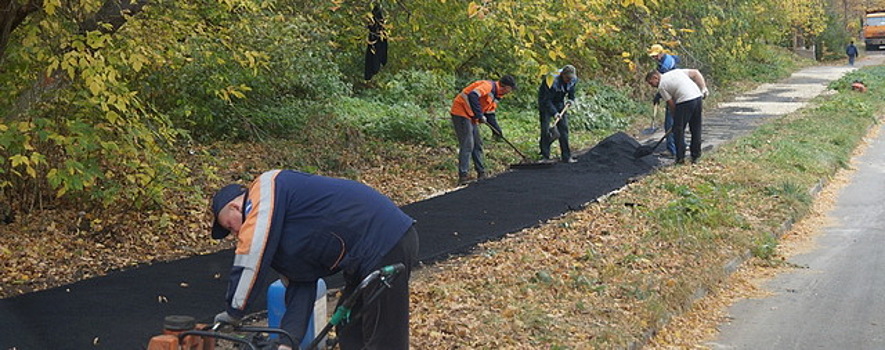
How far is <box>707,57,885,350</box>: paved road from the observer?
7957mm

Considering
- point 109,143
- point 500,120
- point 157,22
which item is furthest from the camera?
point 500,120

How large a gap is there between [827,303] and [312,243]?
19.1 ft

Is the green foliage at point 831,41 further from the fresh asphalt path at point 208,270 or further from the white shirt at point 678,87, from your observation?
the white shirt at point 678,87

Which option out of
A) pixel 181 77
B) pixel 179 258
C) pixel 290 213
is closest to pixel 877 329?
pixel 290 213

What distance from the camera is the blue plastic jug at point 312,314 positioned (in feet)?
17.0

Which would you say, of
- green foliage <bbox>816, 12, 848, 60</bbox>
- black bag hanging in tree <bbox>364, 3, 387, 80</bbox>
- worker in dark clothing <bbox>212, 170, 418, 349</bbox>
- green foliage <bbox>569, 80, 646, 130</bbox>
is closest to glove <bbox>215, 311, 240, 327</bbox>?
worker in dark clothing <bbox>212, 170, 418, 349</bbox>

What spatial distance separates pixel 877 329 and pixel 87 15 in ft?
24.3

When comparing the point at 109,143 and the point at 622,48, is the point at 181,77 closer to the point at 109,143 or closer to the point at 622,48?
the point at 109,143

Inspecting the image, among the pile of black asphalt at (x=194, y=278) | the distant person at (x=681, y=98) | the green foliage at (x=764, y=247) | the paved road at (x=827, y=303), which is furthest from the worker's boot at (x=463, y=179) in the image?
the paved road at (x=827, y=303)

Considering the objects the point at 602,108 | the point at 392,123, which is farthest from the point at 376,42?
the point at 602,108

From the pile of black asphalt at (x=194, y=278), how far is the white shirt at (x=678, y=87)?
129cm

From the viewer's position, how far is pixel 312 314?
16.8ft

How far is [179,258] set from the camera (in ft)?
32.4

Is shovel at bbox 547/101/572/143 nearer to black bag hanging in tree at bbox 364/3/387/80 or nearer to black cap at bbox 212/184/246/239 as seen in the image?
black bag hanging in tree at bbox 364/3/387/80
